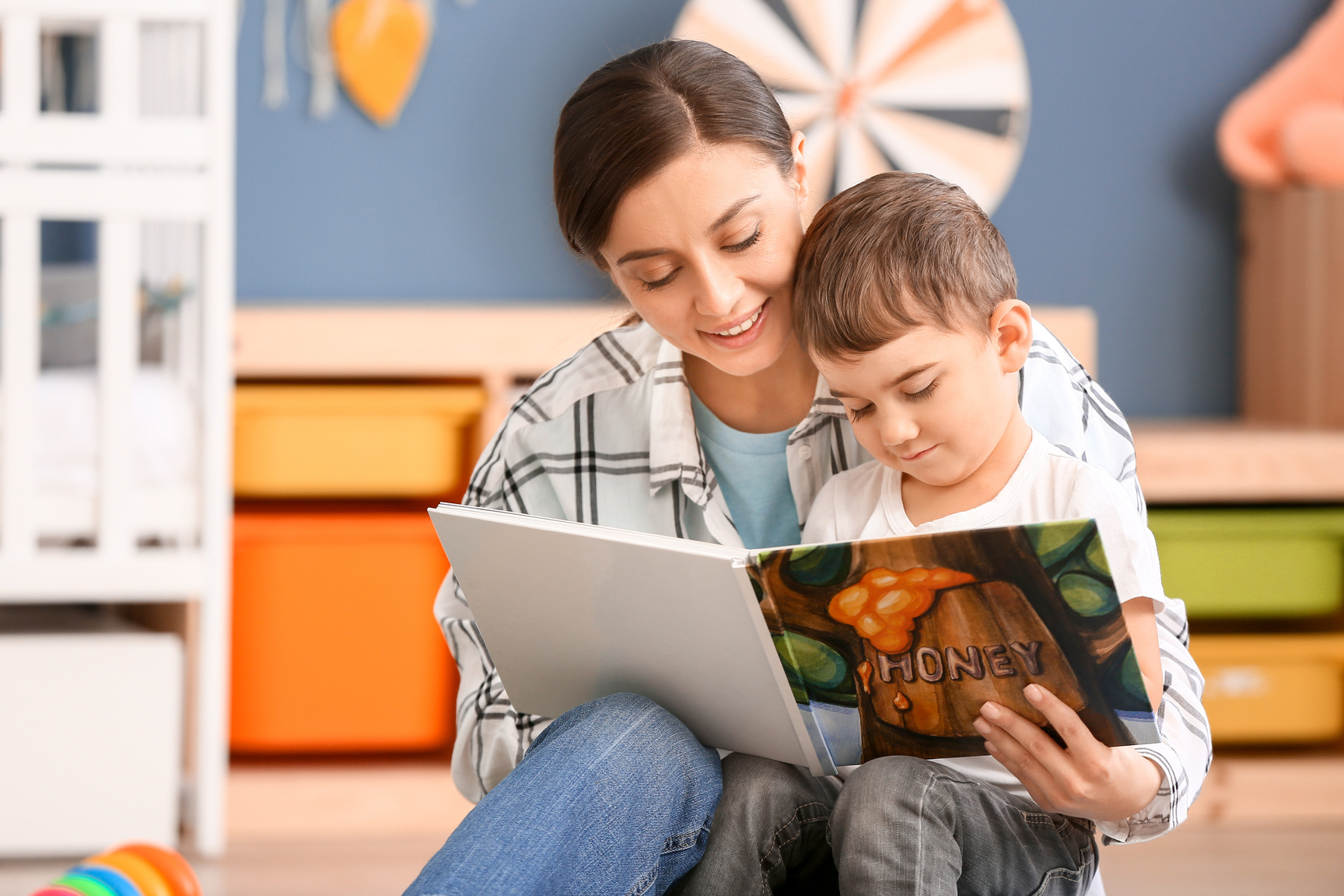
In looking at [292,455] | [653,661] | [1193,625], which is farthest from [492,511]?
[1193,625]

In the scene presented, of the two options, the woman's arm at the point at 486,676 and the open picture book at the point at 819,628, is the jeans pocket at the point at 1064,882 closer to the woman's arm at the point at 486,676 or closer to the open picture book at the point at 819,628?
the open picture book at the point at 819,628

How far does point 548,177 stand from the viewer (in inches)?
84.9

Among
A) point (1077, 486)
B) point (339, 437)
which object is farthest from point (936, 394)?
point (339, 437)

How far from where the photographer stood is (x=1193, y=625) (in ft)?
6.00

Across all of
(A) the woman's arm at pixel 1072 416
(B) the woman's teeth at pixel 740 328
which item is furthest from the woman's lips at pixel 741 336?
(A) the woman's arm at pixel 1072 416

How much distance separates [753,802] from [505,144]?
159 cm

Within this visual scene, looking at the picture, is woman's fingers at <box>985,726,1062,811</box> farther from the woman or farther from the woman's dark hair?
the woman's dark hair

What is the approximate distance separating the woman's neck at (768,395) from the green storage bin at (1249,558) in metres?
0.96

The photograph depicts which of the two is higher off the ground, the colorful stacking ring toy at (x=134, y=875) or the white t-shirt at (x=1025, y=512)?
the white t-shirt at (x=1025, y=512)

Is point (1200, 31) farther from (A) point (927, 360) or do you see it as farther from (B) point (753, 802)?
(B) point (753, 802)

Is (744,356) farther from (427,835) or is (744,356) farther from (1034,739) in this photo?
(427,835)

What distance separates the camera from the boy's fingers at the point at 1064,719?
0.69 metres

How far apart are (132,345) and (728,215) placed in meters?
1.05

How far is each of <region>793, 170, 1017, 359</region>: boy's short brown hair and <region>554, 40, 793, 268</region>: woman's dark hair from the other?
0.10 m
